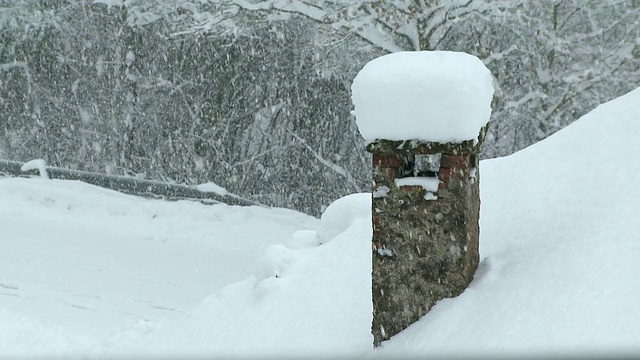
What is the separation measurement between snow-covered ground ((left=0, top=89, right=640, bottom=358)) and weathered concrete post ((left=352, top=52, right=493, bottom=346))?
6.2 inches

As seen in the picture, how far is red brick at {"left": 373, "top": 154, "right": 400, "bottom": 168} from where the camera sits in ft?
15.8

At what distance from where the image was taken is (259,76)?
A: 54.4ft

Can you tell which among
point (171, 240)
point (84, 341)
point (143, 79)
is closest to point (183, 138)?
point (143, 79)

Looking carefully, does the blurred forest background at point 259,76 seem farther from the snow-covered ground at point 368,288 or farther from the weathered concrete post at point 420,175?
the weathered concrete post at point 420,175

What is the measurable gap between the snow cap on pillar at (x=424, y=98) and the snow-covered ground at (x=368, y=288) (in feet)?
2.68

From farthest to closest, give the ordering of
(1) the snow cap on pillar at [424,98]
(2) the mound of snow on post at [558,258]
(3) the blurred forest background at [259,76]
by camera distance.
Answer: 1. (3) the blurred forest background at [259,76]
2. (1) the snow cap on pillar at [424,98]
3. (2) the mound of snow on post at [558,258]

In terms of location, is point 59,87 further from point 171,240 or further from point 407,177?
point 407,177

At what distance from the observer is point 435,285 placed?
4.78 metres

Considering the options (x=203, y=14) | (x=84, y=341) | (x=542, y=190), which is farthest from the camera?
(x=203, y=14)

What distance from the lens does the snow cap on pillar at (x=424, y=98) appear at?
4.62m

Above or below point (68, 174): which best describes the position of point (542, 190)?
above

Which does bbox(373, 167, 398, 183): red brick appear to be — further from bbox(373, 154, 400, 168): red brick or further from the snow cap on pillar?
the snow cap on pillar

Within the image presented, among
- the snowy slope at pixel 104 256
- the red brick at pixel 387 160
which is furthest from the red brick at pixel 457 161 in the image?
the snowy slope at pixel 104 256

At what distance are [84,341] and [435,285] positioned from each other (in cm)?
455
